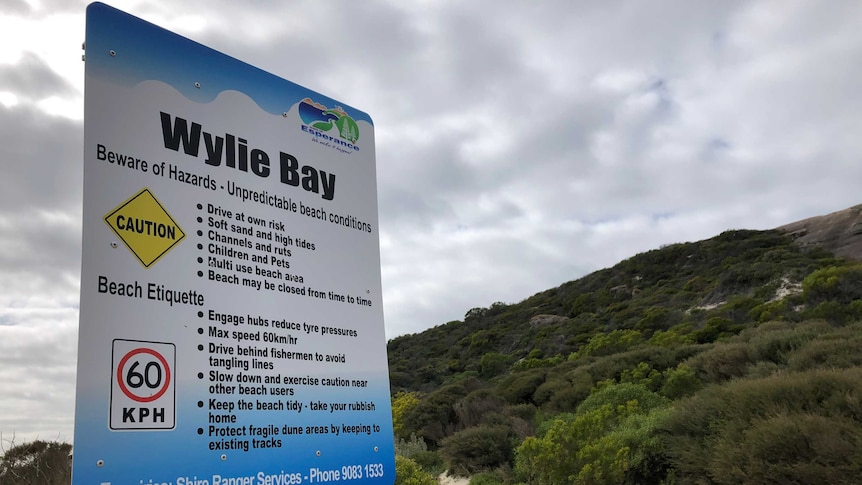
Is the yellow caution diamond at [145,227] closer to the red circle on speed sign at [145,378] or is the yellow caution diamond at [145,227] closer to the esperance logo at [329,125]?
the red circle on speed sign at [145,378]

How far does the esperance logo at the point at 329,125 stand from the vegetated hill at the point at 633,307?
2017 cm

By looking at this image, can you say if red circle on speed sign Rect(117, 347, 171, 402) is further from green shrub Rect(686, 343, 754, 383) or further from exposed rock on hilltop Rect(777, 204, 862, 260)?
exposed rock on hilltop Rect(777, 204, 862, 260)

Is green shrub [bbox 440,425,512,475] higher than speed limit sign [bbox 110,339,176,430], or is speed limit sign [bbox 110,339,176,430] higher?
speed limit sign [bbox 110,339,176,430]

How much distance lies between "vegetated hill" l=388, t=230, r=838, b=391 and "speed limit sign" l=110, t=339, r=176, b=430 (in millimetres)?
21215

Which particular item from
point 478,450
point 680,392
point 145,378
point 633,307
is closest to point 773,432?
point 680,392

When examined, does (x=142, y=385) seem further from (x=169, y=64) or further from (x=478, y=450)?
(x=478, y=450)

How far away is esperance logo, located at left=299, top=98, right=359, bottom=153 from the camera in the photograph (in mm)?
3166

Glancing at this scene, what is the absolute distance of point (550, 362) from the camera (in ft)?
81.0

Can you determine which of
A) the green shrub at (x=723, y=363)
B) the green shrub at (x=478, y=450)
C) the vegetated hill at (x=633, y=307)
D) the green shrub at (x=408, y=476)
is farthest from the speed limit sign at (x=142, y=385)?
the vegetated hill at (x=633, y=307)

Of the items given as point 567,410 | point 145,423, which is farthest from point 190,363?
point 567,410

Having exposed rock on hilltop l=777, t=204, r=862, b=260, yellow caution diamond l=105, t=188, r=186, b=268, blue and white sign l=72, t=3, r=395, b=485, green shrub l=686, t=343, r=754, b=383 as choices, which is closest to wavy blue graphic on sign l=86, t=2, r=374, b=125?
blue and white sign l=72, t=3, r=395, b=485

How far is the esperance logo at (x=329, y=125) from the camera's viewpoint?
3.17m

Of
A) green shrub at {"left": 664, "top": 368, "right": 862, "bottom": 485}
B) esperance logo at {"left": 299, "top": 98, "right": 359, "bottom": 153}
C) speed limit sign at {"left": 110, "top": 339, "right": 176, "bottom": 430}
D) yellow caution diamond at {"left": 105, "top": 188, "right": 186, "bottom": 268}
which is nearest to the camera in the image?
speed limit sign at {"left": 110, "top": 339, "right": 176, "bottom": 430}

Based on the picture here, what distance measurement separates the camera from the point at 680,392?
12914 mm
